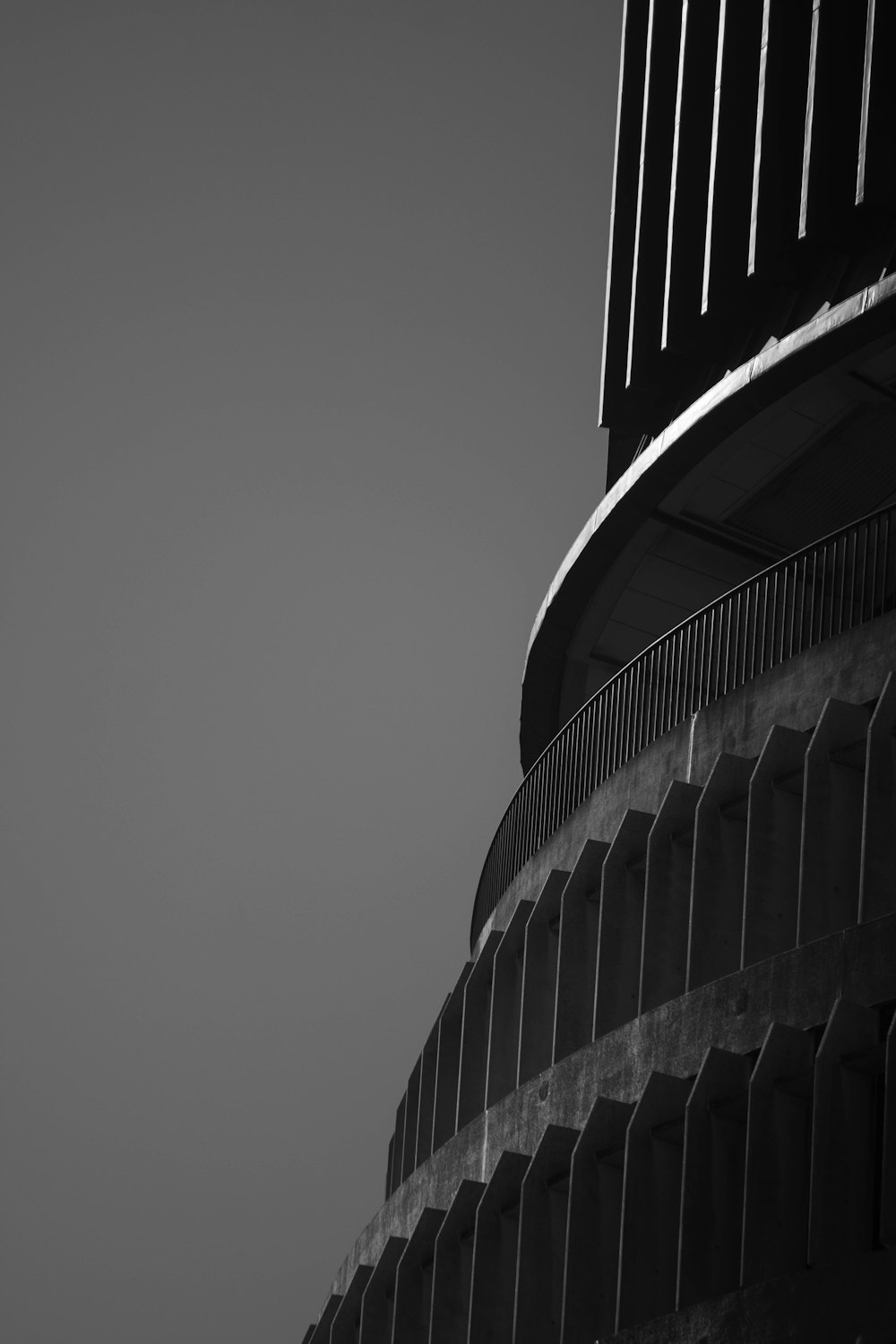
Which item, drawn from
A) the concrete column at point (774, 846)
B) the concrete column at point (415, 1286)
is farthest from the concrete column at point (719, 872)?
the concrete column at point (415, 1286)

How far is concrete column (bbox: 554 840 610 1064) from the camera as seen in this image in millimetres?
29797

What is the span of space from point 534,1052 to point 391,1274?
5.57 m

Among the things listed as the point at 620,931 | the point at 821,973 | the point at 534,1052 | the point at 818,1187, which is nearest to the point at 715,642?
the point at 620,931

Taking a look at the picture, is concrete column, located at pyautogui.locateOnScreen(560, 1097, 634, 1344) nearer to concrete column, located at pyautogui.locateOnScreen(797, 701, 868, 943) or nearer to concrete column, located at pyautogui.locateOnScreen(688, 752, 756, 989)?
concrete column, located at pyautogui.locateOnScreen(688, 752, 756, 989)

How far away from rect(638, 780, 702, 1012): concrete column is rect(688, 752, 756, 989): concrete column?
77 cm

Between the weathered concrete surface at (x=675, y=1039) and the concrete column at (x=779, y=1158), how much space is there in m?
0.54

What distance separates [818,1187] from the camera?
21125mm

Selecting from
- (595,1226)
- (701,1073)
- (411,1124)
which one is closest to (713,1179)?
(701,1073)

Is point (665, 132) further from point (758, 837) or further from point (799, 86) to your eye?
point (758, 837)

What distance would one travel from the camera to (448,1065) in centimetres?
3588

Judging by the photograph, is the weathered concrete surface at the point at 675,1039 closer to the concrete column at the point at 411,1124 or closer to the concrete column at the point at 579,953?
the concrete column at the point at 579,953

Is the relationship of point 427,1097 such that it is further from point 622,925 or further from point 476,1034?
point 622,925

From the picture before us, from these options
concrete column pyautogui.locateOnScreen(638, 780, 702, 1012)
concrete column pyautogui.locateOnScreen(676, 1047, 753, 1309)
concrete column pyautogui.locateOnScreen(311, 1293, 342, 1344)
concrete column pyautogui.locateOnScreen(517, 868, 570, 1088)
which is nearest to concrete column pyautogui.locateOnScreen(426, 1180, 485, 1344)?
concrete column pyautogui.locateOnScreen(517, 868, 570, 1088)

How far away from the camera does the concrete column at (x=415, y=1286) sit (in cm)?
3191
